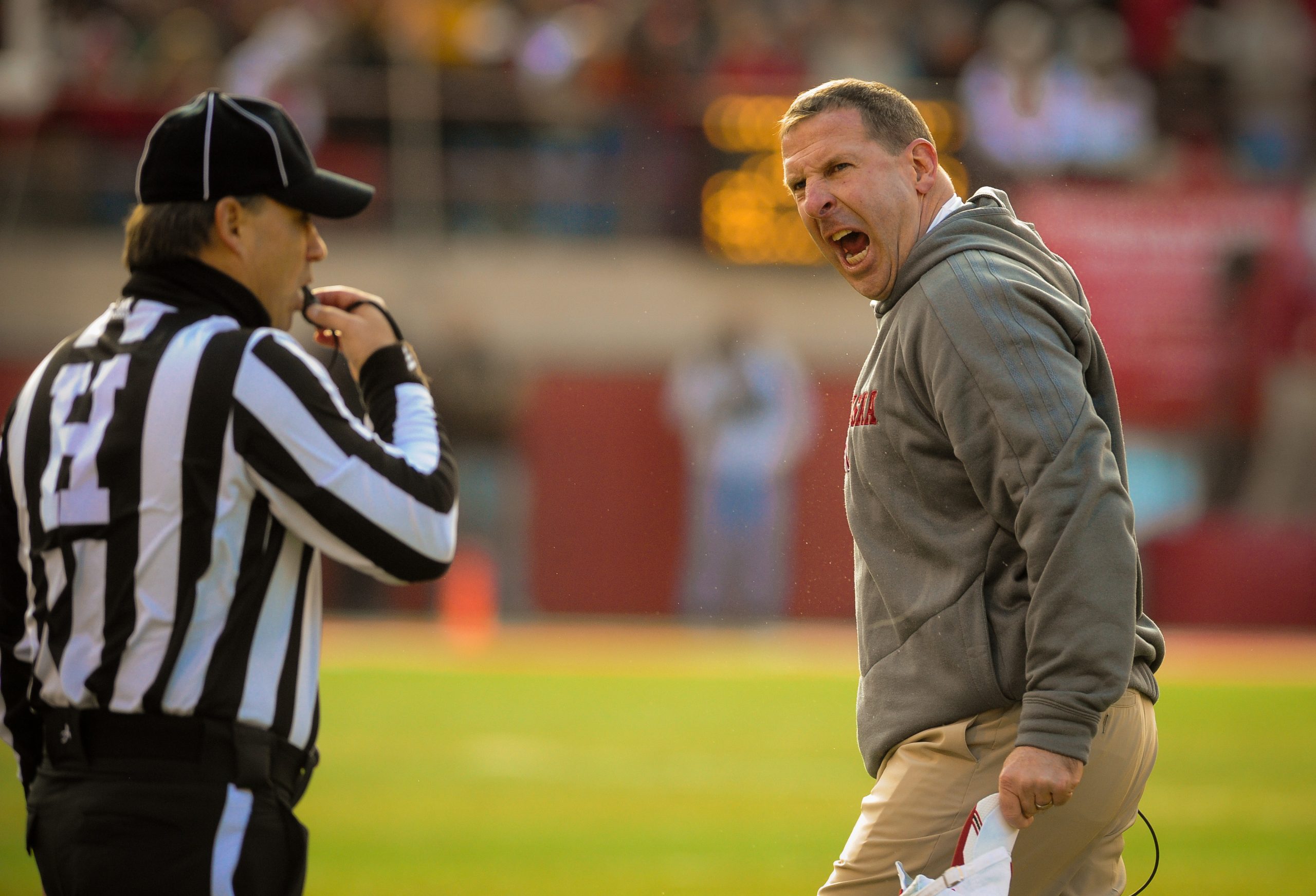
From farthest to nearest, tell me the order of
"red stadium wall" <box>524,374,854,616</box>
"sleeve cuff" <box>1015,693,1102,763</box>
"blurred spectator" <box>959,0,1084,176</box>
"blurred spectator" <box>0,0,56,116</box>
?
"red stadium wall" <box>524,374,854,616</box>
"blurred spectator" <box>959,0,1084,176</box>
"blurred spectator" <box>0,0,56,116</box>
"sleeve cuff" <box>1015,693,1102,763</box>

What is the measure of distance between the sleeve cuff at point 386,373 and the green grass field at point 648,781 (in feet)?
9.51

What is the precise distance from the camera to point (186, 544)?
2.45 meters

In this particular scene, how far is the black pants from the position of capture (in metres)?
2.39

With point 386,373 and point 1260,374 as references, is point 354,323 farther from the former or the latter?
point 1260,374

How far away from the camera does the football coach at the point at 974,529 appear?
7.81 ft

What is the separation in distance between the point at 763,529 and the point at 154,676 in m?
10.7

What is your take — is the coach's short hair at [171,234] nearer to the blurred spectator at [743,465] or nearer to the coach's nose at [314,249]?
the coach's nose at [314,249]

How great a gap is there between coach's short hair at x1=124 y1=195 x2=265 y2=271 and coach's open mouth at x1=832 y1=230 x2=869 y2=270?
3.42 ft

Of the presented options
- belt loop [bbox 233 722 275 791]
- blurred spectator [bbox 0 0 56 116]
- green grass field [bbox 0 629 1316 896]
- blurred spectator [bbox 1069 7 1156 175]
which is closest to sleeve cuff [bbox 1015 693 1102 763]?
belt loop [bbox 233 722 275 791]

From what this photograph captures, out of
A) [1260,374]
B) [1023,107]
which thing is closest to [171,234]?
[1023,107]

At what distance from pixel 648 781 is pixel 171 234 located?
516 centimetres

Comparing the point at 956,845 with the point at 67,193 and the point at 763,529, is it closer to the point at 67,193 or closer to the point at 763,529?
the point at 763,529

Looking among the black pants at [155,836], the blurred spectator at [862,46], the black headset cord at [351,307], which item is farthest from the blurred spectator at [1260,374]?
the black pants at [155,836]

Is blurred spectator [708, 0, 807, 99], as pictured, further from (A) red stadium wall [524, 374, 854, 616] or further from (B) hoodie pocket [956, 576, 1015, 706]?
(B) hoodie pocket [956, 576, 1015, 706]
